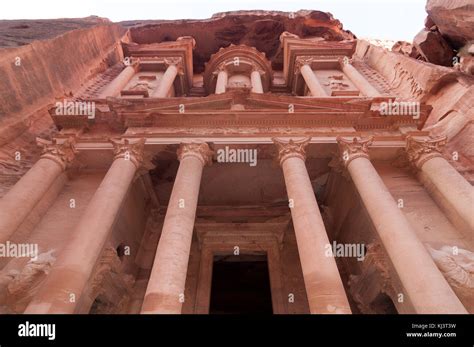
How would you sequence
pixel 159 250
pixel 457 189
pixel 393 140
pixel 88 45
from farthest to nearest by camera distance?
pixel 88 45 < pixel 393 140 < pixel 457 189 < pixel 159 250

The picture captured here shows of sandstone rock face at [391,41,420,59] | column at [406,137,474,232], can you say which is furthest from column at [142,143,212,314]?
sandstone rock face at [391,41,420,59]

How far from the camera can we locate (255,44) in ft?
92.7

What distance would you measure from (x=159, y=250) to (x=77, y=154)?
540cm

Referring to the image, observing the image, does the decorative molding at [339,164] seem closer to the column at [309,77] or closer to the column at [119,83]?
the column at [309,77]

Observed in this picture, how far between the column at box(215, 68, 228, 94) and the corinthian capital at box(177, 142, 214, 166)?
774 cm

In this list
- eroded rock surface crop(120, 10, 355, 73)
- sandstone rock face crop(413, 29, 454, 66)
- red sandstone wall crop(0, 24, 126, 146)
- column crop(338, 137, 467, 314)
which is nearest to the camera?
column crop(338, 137, 467, 314)

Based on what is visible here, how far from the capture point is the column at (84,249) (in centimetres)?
650

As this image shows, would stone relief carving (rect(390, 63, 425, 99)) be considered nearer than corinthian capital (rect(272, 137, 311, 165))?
No

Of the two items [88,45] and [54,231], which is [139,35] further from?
[54,231]

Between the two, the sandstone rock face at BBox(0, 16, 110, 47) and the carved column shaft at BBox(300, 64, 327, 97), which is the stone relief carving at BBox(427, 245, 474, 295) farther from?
the sandstone rock face at BBox(0, 16, 110, 47)

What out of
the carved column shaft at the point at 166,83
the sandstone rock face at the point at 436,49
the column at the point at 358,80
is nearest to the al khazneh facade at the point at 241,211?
the column at the point at 358,80

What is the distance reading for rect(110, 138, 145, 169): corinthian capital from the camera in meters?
10.2

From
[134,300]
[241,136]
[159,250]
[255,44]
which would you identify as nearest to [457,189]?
[241,136]

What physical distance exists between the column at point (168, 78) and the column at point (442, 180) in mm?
11641
